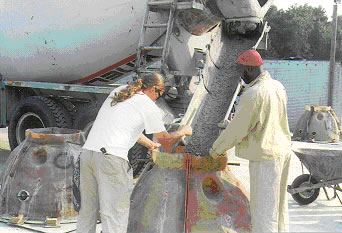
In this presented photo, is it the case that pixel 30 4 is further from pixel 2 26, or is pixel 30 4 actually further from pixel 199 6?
pixel 199 6

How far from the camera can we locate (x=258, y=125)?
13.6 ft

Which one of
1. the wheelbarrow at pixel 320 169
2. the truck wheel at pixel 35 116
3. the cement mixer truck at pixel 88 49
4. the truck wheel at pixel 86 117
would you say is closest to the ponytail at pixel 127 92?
the cement mixer truck at pixel 88 49

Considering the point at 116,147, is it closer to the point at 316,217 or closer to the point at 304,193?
the point at 316,217

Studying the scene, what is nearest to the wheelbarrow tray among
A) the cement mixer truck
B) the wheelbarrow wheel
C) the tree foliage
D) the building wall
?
the wheelbarrow wheel

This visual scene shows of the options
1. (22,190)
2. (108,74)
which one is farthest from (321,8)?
(22,190)

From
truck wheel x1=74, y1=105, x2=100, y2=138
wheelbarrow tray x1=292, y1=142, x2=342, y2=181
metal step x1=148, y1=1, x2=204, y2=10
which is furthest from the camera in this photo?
truck wheel x1=74, y1=105, x2=100, y2=138

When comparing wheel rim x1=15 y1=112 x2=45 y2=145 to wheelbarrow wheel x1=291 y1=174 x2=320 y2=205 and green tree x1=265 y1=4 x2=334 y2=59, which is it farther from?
green tree x1=265 y1=4 x2=334 y2=59

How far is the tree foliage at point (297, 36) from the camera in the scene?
40.3 meters

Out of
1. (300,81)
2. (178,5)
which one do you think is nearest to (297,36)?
(300,81)

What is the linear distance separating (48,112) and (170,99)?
7.14ft

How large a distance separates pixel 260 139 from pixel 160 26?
368 centimetres

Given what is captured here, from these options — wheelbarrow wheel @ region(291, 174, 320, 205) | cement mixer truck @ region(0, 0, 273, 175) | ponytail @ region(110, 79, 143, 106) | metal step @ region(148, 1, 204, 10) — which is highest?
metal step @ region(148, 1, 204, 10)

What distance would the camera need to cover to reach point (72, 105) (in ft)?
28.4

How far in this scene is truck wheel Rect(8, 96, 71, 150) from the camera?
8227 millimetres
